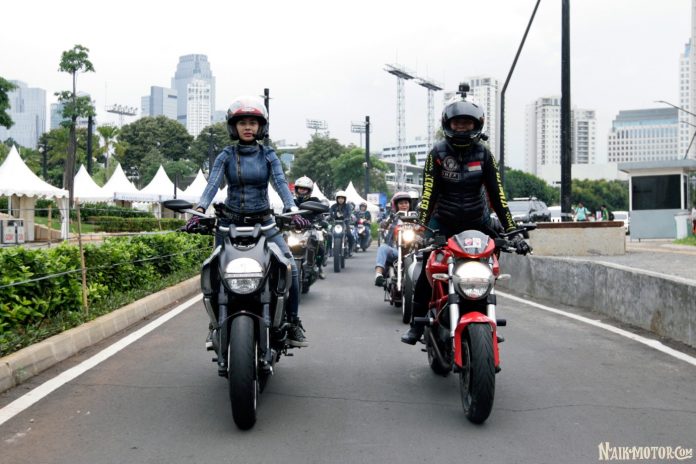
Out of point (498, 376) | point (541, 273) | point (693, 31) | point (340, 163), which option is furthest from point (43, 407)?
point (693, 31)

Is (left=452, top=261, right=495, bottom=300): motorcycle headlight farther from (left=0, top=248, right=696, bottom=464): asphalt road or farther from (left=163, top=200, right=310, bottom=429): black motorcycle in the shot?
(left=163, top=200, right=310, bottom=429): black motorcycle

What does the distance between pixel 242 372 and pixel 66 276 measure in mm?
4154

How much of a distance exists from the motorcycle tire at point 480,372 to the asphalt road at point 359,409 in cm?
13

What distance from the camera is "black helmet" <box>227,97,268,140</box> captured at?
5.63m

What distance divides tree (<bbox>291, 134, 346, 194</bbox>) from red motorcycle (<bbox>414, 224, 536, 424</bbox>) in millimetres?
90736

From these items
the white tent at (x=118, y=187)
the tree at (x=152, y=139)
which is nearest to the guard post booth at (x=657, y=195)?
the white tent at (x=118, y=187)

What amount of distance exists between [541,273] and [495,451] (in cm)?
821

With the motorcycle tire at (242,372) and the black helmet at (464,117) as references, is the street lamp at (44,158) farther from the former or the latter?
the motorcycle tire at (242,372)

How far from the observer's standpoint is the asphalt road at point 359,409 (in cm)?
428

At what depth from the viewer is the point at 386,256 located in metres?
10.8

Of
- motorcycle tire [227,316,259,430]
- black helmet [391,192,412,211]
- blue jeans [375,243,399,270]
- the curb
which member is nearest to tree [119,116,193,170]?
black helmet [391,192,412,211]

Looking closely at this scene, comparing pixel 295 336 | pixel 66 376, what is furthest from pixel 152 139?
pixel 295 336

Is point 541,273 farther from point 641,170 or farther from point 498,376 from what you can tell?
point 641,170

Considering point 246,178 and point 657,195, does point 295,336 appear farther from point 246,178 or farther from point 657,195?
point 657,195
